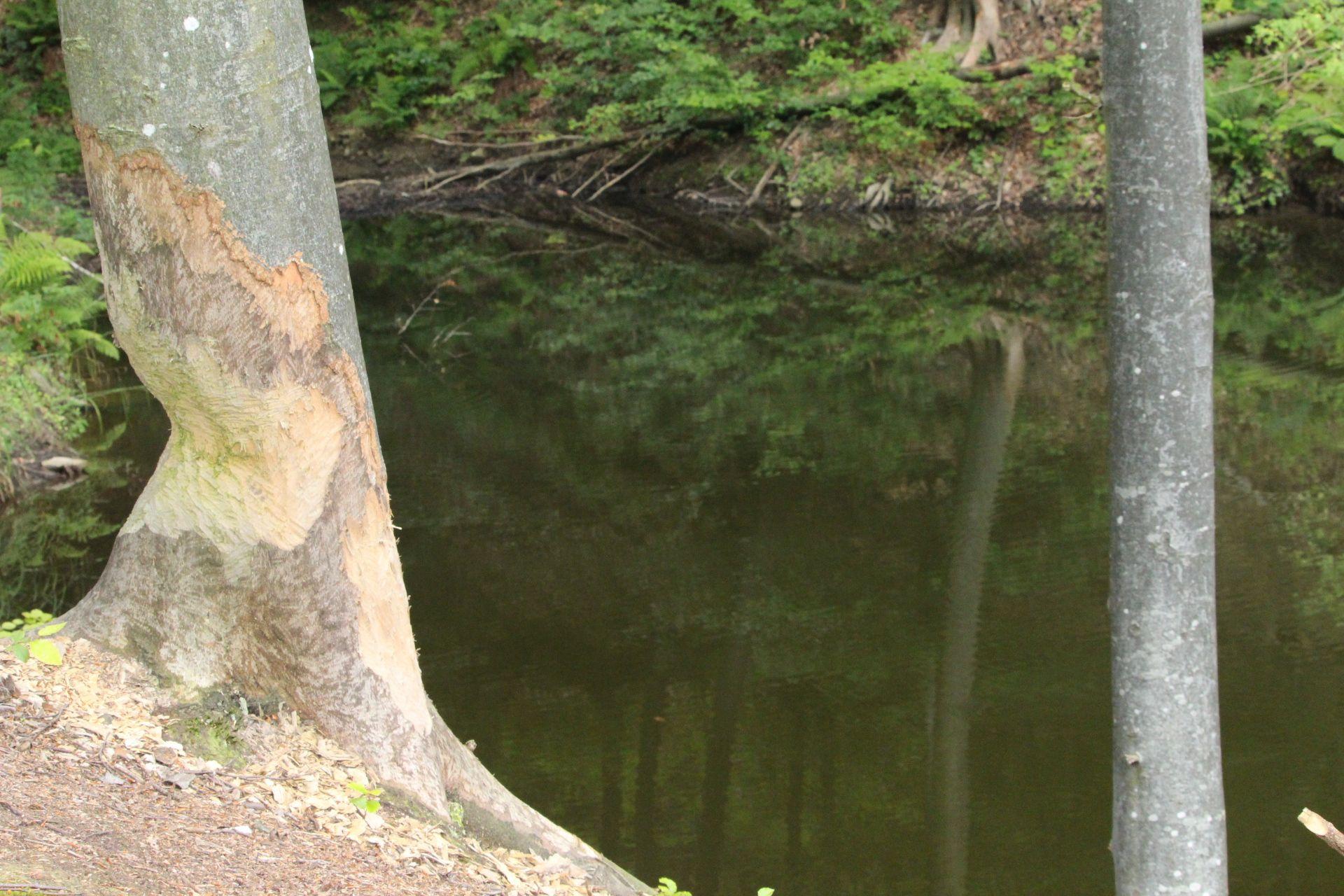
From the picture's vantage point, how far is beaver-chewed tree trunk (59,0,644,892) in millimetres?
3262

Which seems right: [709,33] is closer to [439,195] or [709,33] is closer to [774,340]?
[439,195]

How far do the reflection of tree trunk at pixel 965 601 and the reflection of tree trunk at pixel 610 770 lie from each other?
1232 mm

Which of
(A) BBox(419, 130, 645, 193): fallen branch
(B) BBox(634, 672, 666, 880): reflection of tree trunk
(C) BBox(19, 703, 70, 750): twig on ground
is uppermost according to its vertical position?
(A) BBox(419, 130, 645, 193): fallen branch

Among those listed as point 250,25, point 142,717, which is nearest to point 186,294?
point 250,25

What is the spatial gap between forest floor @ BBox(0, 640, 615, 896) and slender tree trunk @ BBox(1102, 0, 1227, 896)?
160 cm

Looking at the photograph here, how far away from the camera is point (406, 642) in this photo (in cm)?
384

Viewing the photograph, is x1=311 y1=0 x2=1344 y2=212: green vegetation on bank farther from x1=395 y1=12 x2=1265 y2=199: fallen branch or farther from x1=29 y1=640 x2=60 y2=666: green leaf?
x1=29 y1=640 x2=60 y2=666: green leaf

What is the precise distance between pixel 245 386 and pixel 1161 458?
2297 millimetres

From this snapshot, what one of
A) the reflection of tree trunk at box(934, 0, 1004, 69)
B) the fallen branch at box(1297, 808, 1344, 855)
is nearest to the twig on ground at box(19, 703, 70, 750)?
the fallen branch at box(1297, 808, 1344, 855)

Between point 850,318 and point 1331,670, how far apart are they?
8.05 meters

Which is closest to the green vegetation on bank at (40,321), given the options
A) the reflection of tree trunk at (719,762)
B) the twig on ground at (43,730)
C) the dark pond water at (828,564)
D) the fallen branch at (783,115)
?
the dark pond water at (828,564)

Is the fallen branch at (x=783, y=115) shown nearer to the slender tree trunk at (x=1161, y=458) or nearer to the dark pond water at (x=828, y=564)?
the dark pond water at (x=828, y=564)

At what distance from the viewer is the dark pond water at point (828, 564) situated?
524 cm

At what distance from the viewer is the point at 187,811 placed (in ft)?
10.8
